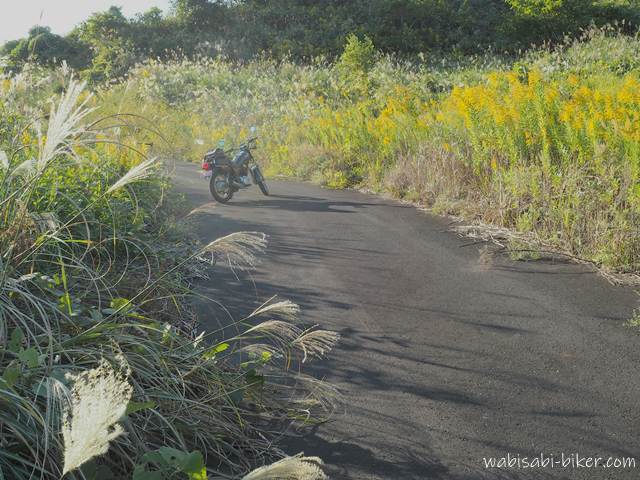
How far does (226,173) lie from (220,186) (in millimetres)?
300

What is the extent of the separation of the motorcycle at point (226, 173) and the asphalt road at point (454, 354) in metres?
3.40

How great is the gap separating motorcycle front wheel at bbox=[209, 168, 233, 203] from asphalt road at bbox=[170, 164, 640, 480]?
129 inches

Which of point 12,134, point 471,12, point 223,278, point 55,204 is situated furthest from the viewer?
point 471,12

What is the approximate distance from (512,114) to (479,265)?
2.58 m

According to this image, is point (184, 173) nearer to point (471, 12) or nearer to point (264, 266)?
point (264, 266)

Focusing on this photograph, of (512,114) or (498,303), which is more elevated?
(512,114)

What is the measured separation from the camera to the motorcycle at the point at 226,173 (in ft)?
36.0

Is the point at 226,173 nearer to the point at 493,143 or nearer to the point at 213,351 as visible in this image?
the point at 493,143

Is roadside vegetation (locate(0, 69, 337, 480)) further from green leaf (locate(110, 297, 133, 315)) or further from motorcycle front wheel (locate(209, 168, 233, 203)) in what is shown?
motorcycle front wheel (locate(209, 168, 233, 203))

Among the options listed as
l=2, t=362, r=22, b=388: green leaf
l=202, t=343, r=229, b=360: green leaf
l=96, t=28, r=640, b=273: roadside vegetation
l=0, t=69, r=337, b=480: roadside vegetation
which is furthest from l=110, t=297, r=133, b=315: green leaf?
l=96, t=28, r=640, b=273: roadside vegetation

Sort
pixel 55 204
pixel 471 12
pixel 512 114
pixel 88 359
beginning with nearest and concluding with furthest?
pixel 88 359 → pixel 55 204 → pixel 512 114 → pixel 471 12

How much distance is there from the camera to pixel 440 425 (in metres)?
3.28

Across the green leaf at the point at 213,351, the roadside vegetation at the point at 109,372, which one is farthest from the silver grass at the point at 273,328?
the green leaf at the point at 213,351

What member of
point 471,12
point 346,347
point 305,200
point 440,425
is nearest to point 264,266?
point 346,347
